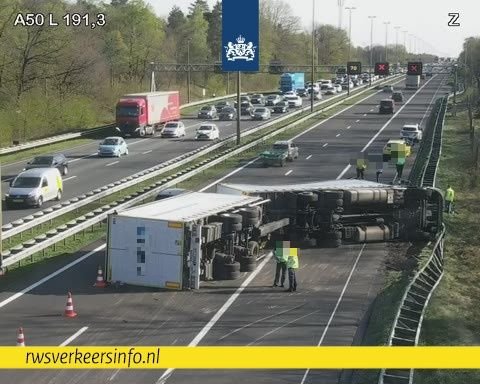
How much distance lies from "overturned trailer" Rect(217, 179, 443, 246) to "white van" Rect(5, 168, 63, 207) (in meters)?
9.69

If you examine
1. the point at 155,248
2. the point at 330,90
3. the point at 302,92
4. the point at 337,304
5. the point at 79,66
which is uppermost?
the point at 79,66

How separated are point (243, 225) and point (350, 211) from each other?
4933 millimetres

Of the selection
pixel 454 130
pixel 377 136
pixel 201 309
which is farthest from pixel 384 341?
pixel 454 130

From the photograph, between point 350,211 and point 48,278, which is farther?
point 350,211

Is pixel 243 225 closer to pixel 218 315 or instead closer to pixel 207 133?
pixel 218 315

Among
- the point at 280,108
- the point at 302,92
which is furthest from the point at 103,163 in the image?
the point at 302,92

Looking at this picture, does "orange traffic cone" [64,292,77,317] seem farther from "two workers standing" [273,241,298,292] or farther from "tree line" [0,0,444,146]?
"tree line" [0,0,444,146]

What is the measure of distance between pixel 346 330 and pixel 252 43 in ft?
91.9

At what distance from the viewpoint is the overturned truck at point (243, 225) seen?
1986 cm

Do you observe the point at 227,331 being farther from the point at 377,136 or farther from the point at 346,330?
the point at 377,136

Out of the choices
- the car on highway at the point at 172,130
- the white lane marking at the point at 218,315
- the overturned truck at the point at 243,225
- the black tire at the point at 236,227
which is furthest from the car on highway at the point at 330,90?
the black tire at the point at 236,227

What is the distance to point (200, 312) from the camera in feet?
59.7

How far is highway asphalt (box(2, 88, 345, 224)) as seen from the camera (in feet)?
120

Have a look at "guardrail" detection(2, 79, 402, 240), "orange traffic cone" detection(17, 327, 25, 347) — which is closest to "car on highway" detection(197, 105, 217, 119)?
"guardrail" detection(2, 79, 402, 240)
